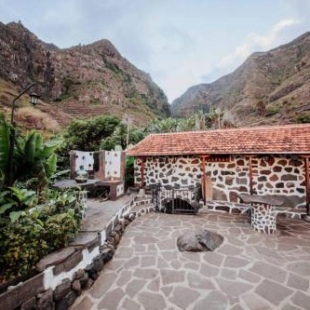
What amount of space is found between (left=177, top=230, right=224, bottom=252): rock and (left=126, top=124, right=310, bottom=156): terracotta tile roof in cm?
418

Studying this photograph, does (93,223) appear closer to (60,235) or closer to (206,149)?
(60,235)

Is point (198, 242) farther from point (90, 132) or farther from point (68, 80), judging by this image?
point (68, 80)

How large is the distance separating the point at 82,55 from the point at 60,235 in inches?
2600

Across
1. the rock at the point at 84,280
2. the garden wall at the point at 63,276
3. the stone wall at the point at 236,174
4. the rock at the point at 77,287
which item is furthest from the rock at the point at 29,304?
the stone wall at the point at 236,174

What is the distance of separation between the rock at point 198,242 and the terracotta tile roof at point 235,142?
418cm

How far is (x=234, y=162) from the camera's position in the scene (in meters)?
10.1

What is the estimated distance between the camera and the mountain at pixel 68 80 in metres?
43.4

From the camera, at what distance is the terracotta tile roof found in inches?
367

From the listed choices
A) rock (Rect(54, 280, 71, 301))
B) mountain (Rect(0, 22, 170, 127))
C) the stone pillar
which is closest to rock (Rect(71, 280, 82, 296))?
rock (Rect(54, 280, 71, 301))

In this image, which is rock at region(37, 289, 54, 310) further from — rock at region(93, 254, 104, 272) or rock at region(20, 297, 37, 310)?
rock at region(93, 254, 104, 272)

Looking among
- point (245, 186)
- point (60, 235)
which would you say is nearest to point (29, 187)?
point (60, 235)

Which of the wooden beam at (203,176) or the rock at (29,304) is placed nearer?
the rock at (29,304)

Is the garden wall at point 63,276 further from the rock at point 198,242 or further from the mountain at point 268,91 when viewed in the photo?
the mountain at point 268,91

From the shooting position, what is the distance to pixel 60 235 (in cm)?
472
